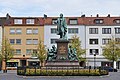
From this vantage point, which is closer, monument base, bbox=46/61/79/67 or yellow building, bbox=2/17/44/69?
monument base, bbox=46/61/79/67

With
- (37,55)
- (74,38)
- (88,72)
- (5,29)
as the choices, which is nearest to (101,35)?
(74,38)

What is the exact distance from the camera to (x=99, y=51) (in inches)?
3354

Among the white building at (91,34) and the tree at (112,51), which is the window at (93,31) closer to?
the white building at (91,34)

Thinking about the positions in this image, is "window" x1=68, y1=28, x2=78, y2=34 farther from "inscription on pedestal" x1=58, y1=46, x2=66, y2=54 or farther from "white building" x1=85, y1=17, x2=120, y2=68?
"inscription on pedestal" x1=58, y1=46, x2=66, y2=54

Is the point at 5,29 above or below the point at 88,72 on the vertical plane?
above

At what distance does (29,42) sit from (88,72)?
163 ft

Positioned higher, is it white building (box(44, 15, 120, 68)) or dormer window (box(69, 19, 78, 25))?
dormer window (box(69, 19, 78, 25))

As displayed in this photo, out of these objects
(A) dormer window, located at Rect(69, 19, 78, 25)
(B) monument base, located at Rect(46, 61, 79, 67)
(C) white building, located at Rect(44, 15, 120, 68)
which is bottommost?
(B) monument base, located at Rect(46, 61, 79, 67)

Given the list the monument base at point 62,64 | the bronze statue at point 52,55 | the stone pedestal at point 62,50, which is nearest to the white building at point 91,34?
the bronze statue at point 52,55

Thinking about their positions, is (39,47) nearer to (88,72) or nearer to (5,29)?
(5,29)

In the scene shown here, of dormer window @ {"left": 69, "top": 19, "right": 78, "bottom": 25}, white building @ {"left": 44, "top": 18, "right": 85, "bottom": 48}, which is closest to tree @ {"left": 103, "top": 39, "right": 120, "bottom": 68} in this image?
white building @ {"left": 44, "top": 18, "right": 85, "bottom": 48}

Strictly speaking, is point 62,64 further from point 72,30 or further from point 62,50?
point 72,30

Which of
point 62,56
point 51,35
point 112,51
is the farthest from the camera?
point 51,35

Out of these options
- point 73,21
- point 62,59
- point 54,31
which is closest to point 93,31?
point 73,21
